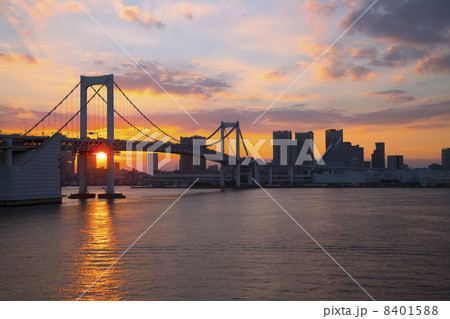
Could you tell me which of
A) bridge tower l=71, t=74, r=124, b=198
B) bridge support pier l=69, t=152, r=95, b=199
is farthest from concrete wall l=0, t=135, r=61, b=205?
bridge support pier l=69, t=152, r=95, b=199

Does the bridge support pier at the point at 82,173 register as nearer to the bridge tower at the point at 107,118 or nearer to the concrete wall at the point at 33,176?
the bridge tower at the point at 107,118

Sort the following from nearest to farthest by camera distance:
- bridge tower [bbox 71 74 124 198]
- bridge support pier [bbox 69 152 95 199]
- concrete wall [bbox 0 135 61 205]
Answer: concrete wall [bbox 0 135 61 205]
bridge tower [bbox 71 74 124 198]
bridge support pier [bbox 69 152 95 199]

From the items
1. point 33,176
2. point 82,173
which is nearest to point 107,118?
point 82,173

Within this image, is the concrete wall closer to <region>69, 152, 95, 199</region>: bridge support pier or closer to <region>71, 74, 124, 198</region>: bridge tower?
<region>71, 74, 124, 198</region>: bridge tower

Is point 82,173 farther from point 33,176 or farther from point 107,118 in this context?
point 33,176

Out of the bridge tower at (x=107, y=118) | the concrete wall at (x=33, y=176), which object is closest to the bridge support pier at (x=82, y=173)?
the bridge tower at (x=107, y=118)

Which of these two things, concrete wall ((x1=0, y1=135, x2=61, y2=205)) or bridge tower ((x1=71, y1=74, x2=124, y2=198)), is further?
bridge tower ((x1=71, y1=74, x2=124, y2=198))

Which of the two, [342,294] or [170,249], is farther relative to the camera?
[170,249]
